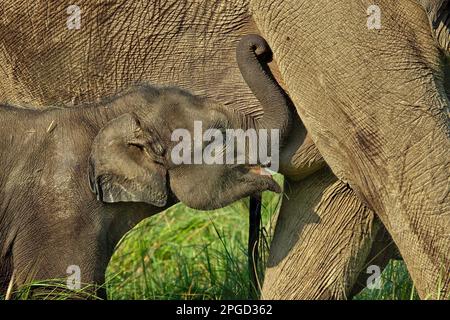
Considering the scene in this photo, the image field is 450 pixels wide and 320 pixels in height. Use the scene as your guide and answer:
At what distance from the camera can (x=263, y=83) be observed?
4965 mm

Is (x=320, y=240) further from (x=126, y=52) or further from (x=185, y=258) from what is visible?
(x=185, y=258)

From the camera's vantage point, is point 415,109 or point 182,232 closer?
point 415,109

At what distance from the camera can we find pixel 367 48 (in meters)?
4.72

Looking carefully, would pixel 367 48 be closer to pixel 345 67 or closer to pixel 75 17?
pixel 345 67

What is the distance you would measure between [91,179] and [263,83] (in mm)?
593

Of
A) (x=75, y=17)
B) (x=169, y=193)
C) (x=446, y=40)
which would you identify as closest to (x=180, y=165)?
(x=169, y=193)

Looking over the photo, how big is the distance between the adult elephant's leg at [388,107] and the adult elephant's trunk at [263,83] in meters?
0.12

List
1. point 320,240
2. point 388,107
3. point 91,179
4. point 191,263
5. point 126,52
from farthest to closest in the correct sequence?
point 191,263 < point 320,240 < point 126,52 < point 91,179 < point 388,107

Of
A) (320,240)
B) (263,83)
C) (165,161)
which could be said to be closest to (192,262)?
(320,240)

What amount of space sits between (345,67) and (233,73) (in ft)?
1.55

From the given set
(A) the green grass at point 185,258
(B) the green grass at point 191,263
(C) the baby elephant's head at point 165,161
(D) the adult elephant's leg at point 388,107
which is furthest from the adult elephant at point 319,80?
(A) the green grass at point 185,258

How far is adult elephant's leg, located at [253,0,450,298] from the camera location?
4.70 m

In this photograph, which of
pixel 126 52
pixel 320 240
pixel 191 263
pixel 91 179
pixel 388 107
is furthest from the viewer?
pixel 191 263

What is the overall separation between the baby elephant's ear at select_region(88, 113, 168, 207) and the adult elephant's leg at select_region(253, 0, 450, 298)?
0.49m
